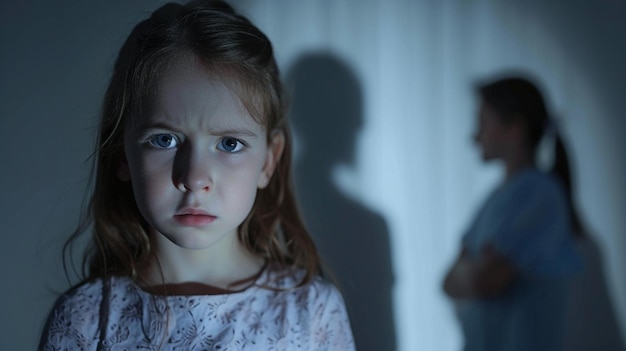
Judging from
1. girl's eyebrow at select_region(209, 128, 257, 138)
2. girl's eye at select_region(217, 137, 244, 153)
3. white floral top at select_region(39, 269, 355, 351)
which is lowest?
white floral top at select_region(39, 269, 355, 351)

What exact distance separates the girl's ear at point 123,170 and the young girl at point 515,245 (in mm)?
550

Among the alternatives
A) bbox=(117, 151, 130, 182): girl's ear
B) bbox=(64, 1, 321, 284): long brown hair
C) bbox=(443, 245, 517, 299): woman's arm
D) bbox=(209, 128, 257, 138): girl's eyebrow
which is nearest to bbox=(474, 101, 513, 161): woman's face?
bbox=(443, 245, 517, 299): woman's arm

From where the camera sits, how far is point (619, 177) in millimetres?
1067

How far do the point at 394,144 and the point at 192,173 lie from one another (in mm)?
401

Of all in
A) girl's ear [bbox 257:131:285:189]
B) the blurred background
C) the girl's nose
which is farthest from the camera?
the blurred background

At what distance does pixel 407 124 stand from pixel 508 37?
9.1 inches

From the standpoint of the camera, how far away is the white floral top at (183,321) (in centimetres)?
82

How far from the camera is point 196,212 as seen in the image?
0.76 m

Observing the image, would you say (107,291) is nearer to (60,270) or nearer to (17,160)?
(60,270)

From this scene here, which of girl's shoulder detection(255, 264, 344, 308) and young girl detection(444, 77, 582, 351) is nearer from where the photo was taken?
girl's shoulder detection(255, 264, 344, 308)

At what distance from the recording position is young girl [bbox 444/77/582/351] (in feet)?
3.34

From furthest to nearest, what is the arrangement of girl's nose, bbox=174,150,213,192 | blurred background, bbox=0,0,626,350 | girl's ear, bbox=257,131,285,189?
blurred background, bbox=0,0,626,350 → girl's ear, bbox=257,131,285,189 → girl's nose, bbox=174,150,213,192

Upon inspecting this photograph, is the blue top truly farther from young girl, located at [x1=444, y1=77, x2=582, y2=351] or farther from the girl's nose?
the girl's nose

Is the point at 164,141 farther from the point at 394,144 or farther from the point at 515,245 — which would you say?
the point at 515,245
